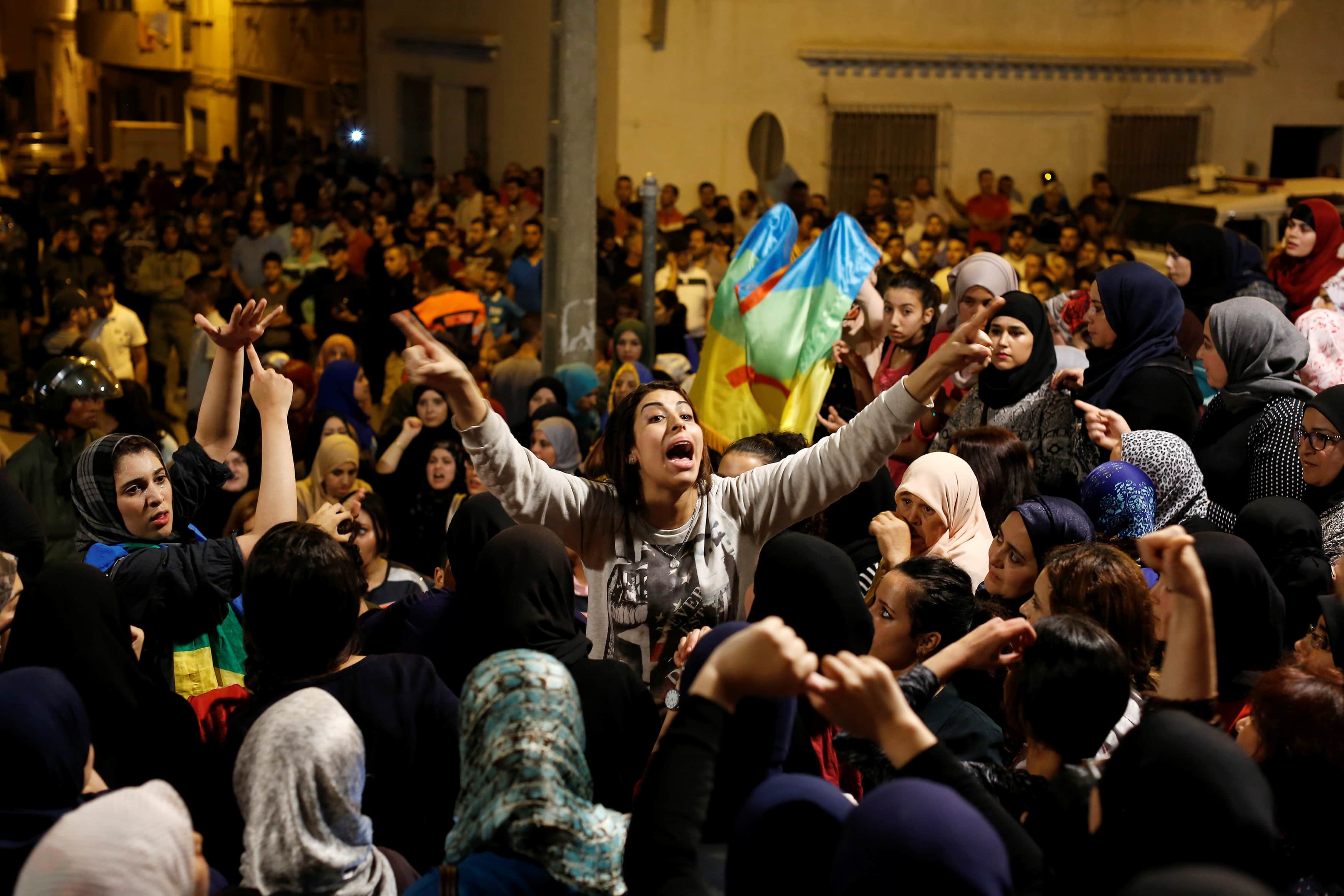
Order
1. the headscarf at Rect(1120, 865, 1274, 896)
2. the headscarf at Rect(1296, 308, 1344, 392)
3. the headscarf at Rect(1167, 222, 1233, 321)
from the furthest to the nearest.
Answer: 1. the headscarf at Rect(1167, 222, 1233, 321)
2. the headscarf at Rect(1296, 308, 1344, 392)
3. the headscarf at Rect(1120, 865, 1274, 896)

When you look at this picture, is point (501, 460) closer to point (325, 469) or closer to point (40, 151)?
point (325, 469)

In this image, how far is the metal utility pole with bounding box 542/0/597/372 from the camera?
818cm

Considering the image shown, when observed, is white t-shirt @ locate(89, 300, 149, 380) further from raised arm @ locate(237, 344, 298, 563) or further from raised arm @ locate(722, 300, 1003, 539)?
raised arm @ locate(722, 300, 1003, 539)

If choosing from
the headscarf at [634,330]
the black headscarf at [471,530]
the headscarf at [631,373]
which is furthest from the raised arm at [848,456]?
the headscarf at [634,330]

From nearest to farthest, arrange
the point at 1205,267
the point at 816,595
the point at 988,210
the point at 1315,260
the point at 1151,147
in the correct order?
the point at 816,595
the point at 1205,267
the point at 1315,260
the point at 988,210
the point at 1151,147

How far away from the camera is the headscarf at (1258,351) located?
16.0 feet

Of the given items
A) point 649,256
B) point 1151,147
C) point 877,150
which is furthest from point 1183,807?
point 1151,147

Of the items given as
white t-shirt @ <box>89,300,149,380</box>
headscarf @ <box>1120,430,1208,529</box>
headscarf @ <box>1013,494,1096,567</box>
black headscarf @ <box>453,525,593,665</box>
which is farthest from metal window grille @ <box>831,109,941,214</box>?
black headscarf @ <box>453,525,593,665</box>

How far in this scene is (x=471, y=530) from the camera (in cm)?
401

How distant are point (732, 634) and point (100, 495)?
2235 millimetres

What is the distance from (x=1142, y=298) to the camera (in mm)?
5246

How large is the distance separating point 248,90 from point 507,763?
28.9m

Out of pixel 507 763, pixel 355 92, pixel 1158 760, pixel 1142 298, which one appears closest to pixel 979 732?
pixel 1158 760

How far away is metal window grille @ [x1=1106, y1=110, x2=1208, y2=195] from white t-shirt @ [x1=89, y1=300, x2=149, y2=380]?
13.2 metres
